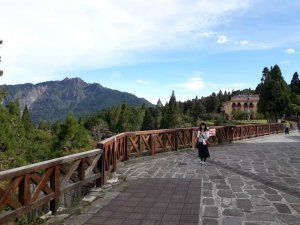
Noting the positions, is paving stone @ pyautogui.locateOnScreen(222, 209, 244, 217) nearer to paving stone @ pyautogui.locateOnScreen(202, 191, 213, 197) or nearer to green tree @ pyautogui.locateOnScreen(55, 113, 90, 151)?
paving stone @ pyautogui.locateOnScreen(202, 191, 213, 197)

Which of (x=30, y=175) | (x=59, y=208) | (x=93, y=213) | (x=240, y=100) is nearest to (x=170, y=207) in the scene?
(x=93, y=213)

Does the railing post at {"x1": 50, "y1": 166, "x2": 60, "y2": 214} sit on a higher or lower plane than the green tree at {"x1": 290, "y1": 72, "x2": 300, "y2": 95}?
lower

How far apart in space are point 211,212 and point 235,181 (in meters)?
3.18

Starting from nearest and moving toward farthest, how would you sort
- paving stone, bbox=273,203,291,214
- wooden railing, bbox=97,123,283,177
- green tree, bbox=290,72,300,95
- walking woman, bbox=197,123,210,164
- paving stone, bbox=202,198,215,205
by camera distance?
paving stone, bbox=273,203,291,214
paving stone, bbox=202,198,215,205
wooden railing, bbox=97,123,283,177
walking woman, bbox=197,123,210,164
green tree, bbox=290,72,300,95

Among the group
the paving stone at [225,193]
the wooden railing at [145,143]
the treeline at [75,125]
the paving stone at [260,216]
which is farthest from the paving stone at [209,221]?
the treeline at [75,125]

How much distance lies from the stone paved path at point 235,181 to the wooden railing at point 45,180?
96 cm

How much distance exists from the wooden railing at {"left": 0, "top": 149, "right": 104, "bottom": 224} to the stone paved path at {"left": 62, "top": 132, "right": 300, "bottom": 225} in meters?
0.96

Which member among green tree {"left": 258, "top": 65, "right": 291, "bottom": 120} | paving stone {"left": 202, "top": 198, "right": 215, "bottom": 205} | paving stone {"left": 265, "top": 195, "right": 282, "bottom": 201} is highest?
green tree {"left": 258, "top": 65, "right": 291, "bottom": 120}

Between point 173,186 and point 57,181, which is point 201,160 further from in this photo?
point 57,181

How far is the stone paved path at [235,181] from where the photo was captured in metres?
6.89

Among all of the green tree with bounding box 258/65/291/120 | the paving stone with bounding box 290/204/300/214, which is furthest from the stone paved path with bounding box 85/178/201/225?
the green tree with bounding box 258/65/291/120

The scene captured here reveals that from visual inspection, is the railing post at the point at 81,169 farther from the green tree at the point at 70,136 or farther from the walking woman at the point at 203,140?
the green tree at the point at 70,136

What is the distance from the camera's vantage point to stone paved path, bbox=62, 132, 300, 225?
271 inches

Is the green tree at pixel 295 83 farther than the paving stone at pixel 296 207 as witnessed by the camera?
Yes
